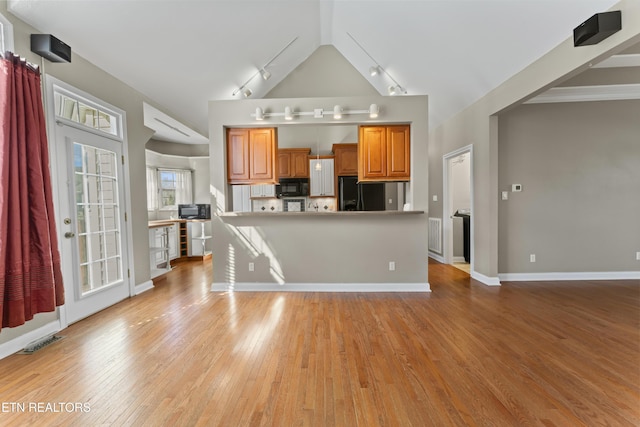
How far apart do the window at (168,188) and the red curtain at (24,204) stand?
435 centimetres

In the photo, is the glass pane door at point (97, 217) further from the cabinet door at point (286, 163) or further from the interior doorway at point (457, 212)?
the interior doorway at point (457, 212)

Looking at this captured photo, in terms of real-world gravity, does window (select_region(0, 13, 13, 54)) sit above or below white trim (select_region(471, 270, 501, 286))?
above

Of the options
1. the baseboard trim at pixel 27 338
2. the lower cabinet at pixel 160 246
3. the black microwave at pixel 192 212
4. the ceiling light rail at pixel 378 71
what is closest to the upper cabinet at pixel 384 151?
the ceiling light rail at pixel 378 71

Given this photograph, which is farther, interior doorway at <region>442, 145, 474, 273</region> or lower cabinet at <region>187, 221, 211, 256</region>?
lower cabinet at <region>187, 221, 211, 256</region>

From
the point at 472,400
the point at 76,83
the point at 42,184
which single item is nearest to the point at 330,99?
the point at 76,83

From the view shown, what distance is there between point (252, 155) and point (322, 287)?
7.00 ft

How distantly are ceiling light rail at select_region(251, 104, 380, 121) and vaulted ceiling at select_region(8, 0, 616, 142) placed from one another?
1097 mm

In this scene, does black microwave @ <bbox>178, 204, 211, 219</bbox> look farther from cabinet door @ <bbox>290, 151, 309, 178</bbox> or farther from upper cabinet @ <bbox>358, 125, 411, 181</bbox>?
upper cabinet @ <bbox>358, 125, 411, 181</bbox>

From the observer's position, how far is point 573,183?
4117 mm

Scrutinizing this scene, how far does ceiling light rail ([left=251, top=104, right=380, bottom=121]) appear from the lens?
365cm

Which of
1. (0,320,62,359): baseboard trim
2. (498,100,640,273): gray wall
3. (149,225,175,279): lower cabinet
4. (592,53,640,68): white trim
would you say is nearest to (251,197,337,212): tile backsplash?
(149,225,175,279): lower cabinet

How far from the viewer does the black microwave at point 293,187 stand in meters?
6.27

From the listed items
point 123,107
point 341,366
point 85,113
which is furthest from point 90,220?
point 341,366

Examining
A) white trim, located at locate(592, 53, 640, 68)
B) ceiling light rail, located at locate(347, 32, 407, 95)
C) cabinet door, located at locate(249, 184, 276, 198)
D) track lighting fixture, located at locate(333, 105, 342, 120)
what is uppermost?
ceiling light rail, located at locate(347, 32, 407, 95)
